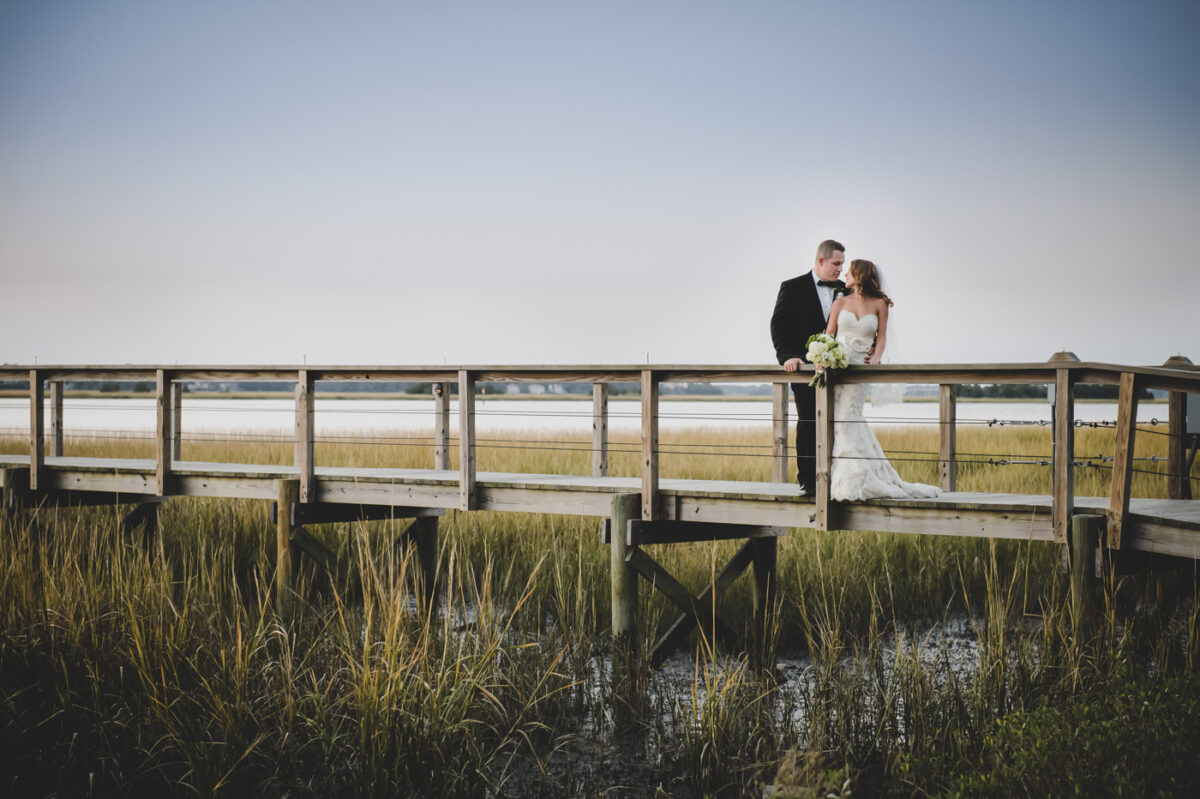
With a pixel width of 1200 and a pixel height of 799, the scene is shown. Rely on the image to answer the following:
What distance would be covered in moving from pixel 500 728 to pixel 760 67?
14.7 m

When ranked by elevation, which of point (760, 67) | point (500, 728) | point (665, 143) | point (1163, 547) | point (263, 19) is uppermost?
point (263, 19)

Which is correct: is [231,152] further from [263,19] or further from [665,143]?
[665,143]

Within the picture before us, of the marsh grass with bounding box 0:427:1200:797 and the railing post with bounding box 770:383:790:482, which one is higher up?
the railing post with bounding box 770:383:790:482

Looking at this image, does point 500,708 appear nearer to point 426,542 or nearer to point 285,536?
point 285,536

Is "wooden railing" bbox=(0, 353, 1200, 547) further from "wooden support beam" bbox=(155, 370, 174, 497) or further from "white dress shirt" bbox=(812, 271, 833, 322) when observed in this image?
"white dress shirt" bbox=(812, 271, 833, 322)

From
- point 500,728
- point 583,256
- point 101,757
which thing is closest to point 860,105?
point 583,256

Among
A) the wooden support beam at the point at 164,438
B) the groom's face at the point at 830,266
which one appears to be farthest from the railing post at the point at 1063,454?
the wooden support beam at the point at 164,438

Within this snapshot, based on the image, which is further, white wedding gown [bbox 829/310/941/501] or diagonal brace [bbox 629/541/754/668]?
diagonal brace [bbox 629/541/754/668]

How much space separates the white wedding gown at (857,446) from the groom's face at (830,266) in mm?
321

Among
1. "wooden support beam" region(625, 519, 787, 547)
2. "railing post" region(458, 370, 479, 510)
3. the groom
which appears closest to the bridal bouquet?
the groom

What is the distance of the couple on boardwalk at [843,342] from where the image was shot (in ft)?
23.1

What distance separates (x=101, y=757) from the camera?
5109 millimetres

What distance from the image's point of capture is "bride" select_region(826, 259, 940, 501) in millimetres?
7020

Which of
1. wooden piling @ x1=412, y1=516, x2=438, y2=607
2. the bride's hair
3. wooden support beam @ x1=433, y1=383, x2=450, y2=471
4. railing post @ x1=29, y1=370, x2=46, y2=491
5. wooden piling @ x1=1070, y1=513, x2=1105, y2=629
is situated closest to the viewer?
wooden piling @ x1=1070, y1=513, x2=1105, y2=629
